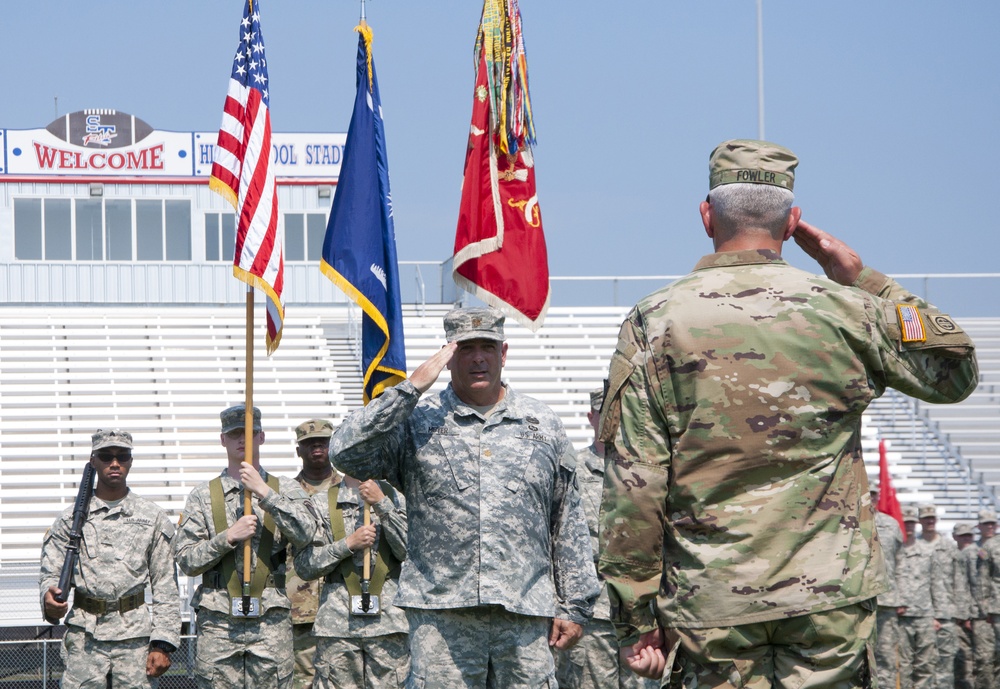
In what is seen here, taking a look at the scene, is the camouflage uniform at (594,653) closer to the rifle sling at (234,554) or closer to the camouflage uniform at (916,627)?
the rifle sling at (234,554)

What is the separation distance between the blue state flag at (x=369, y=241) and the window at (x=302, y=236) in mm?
23589

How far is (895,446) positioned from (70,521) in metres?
16.4

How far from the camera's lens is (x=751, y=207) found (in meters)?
3.91

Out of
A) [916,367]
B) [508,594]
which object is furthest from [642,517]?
→ [508,594]

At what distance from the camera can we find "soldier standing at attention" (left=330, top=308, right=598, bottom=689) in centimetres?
546

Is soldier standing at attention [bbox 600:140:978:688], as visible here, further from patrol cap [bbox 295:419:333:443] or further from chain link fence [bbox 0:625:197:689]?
chain link fence [bbox 0:625:197:689]

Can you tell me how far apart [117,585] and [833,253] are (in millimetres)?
5446

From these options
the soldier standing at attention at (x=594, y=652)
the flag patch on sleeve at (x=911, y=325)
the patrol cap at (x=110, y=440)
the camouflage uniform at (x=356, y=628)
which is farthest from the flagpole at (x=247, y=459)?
the flag patch on sleeve at (x=911, y=325)

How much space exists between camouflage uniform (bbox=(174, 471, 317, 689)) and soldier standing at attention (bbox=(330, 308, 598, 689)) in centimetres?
214

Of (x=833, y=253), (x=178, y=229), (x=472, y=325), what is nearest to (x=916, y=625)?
(x=472, y=325)

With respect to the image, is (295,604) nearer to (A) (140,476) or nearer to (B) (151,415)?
(A) (140,476)

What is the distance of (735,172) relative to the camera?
3883 mm

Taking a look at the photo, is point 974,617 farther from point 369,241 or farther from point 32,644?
point 32,644

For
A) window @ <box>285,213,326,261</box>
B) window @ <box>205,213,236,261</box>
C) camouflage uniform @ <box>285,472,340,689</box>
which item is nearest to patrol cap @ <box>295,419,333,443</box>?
camouflage uniform @ <box>285,472,340,689</box>
